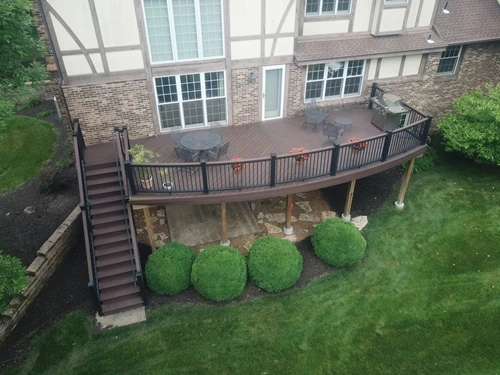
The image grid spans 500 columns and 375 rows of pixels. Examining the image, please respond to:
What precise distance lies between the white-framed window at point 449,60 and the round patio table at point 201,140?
9.67 meters

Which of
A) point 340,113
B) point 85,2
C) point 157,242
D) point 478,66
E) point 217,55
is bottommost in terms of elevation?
point 157,242

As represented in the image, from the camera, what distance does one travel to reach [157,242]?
12375 millimetres

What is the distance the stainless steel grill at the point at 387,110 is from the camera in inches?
507

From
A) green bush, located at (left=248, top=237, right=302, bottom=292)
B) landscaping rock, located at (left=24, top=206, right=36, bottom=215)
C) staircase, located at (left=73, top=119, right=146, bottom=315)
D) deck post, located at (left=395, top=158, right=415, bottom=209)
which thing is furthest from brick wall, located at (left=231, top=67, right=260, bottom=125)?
landscaping rock, located at (left=24, top=206, right=36, bottom=215)

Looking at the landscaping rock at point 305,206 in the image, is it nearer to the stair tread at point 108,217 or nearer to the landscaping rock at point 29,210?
the stair tread at point 108,217

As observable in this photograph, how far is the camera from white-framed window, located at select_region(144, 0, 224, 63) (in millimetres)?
10969

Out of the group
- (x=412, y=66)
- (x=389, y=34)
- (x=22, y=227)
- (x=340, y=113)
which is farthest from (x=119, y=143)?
(x=412, y=66)

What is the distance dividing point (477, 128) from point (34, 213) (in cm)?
1505

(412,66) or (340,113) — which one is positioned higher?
(412,66)

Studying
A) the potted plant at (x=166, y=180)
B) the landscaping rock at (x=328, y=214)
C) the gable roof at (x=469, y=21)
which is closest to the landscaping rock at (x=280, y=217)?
the landscaping rock at (x=328, y=214)

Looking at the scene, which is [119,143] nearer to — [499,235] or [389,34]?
[389,34]

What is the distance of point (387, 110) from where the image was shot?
1286cm

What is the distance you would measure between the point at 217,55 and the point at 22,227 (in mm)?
8149

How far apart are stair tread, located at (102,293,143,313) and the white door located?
7194mm
